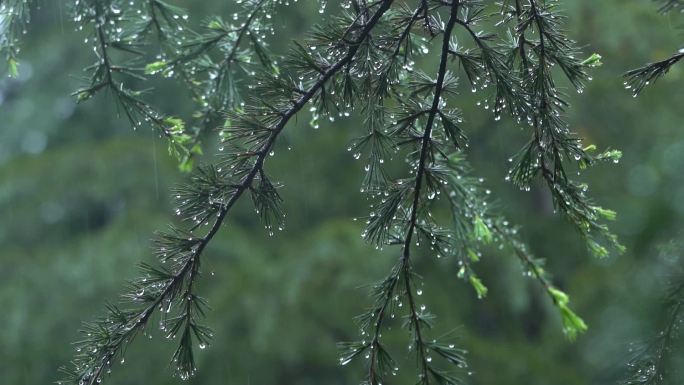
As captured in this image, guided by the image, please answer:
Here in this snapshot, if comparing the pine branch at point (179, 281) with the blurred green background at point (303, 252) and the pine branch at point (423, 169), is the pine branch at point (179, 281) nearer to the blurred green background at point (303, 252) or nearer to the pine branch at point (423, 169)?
the pine branch at point (423, 169)

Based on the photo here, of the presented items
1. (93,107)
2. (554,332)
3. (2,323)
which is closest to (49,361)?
(2,323)

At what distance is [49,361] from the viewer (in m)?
5.89

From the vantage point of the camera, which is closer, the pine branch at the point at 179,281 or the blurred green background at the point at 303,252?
the pine branch at the point at 179,281

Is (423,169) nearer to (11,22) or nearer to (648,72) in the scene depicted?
(648,72)

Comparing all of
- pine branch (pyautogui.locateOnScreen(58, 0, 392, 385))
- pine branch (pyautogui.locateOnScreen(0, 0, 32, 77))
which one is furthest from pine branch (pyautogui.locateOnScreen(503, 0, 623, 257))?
pine branch (pyautogui.locateOnScreen(0, 0, 32, 77))

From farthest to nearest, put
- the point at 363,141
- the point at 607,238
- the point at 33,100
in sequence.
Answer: the point at 33,100, the point at 607,238, the point at 363,141

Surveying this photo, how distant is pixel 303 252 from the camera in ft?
19.0

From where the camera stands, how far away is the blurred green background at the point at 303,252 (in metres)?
5.61

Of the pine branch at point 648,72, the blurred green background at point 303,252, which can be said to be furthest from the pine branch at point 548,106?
the blurred green background at point 303,252

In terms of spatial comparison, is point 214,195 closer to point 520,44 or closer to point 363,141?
point 363,141

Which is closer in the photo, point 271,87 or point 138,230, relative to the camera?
point 271,87

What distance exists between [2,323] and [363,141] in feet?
15.3

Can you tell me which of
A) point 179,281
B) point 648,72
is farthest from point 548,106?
point 179,281

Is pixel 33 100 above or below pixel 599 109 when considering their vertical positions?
above
